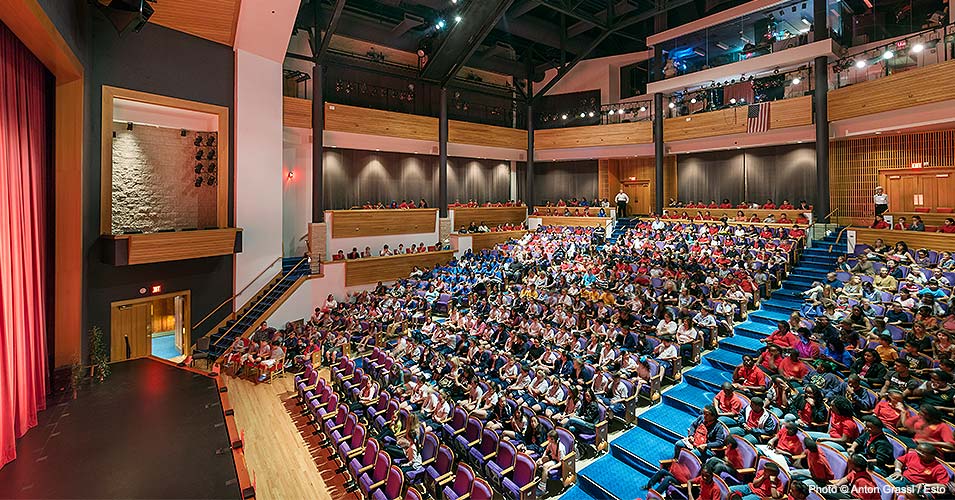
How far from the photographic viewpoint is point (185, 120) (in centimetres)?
892

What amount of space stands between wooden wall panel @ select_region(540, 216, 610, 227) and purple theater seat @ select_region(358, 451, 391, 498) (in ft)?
37.7

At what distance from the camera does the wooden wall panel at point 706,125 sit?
13.0 m

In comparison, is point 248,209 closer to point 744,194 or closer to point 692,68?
point 692,68

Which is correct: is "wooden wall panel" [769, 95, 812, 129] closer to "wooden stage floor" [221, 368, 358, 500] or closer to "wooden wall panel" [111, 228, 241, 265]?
"wooden stage floor" [221, 368, 358, 500]

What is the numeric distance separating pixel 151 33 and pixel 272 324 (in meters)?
5.88

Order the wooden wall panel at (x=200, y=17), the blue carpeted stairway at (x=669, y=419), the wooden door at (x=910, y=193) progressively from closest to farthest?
the blue carpeted stairway at (x=669, y=419) < the wooden wall panel at (x=200, y=17) < the wooden door at (x=910, y=193)

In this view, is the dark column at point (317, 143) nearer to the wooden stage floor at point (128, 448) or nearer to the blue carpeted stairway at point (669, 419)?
the wooden stage floor at point (128, 448)

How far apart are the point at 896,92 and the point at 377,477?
40.3 feet

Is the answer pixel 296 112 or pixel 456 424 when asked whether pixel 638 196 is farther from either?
pixel 456 424

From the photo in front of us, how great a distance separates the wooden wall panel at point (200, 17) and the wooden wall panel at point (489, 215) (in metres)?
7.97

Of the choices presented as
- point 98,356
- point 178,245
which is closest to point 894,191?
point 178,245

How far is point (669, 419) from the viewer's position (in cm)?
545

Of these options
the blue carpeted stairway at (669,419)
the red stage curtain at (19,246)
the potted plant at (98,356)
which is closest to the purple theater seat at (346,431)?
the blue carpeted stairway at (669,419)

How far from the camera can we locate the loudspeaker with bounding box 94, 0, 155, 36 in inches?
245
